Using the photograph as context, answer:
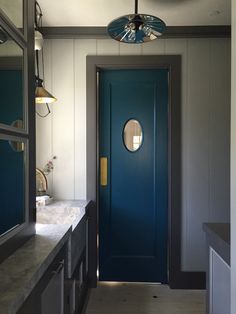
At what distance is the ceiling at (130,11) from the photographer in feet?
7.38

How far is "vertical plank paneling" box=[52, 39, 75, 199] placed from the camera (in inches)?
110

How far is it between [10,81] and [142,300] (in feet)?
7.29

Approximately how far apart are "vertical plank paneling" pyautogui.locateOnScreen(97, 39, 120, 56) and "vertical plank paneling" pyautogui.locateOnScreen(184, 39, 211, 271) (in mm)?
709

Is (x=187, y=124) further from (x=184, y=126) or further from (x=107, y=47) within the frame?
(x=107, y=47)

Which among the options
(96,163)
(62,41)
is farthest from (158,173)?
(62,41)

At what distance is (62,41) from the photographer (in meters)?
2.79

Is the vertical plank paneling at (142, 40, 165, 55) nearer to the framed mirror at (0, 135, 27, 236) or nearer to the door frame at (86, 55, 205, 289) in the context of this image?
the door frame at (86, 55, 205, 289)

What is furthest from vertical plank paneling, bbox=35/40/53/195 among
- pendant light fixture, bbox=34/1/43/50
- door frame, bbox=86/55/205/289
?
door frame, bbox=86/55/205/289

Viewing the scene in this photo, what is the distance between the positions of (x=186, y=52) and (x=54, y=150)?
1.60m

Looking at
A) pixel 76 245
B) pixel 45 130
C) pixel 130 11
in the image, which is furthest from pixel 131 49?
pixel 76 245

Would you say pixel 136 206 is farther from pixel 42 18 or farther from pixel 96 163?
pixel 42 18

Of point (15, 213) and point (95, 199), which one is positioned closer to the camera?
point (15, 213)

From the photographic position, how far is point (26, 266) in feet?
3.51

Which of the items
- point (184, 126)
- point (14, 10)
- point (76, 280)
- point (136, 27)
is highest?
point (136, 27)
